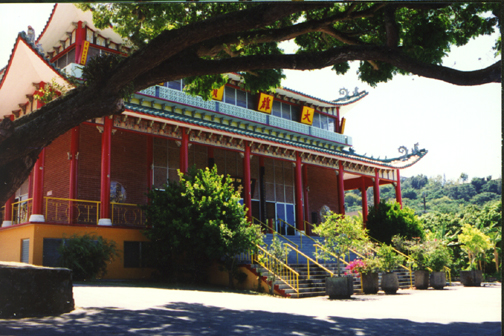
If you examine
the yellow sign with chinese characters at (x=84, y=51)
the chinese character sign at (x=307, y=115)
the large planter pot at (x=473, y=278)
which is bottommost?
the large planter pot at (x=473, y=278)

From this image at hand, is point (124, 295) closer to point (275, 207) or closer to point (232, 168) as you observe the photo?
point (232, 168)

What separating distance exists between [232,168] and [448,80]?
16678mm

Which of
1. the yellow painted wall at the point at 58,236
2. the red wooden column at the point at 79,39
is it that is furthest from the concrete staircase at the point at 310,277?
the red wooden column at the point at 79,39

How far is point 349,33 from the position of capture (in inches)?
410

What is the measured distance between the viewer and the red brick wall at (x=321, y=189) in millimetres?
28422

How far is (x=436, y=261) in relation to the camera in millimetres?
18109

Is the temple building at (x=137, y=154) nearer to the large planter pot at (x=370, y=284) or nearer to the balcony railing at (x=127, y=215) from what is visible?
the balcony railing at (x=127, y=215)

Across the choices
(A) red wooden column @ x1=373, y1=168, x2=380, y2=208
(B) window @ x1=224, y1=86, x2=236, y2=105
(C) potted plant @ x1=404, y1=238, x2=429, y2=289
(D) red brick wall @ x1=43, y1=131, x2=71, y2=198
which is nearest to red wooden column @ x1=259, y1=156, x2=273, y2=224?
(B) window @ x1=224, y1=86, x2=236, y2=105

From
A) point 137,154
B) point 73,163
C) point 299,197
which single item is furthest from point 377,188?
point 73,163

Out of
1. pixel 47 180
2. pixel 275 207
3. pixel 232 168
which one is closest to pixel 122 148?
pixel 47 180

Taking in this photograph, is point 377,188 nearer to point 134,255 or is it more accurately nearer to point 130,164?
point 130,164

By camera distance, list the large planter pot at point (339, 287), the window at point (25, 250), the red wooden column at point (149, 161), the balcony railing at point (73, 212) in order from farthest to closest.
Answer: the red wooden column at point (149, 161), the balcony railing at point (73, 212), the window at point (25, 250), the large planter pot at point (339, 287)

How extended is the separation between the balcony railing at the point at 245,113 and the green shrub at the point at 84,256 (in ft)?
26.2

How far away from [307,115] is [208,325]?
22786 millimetres
